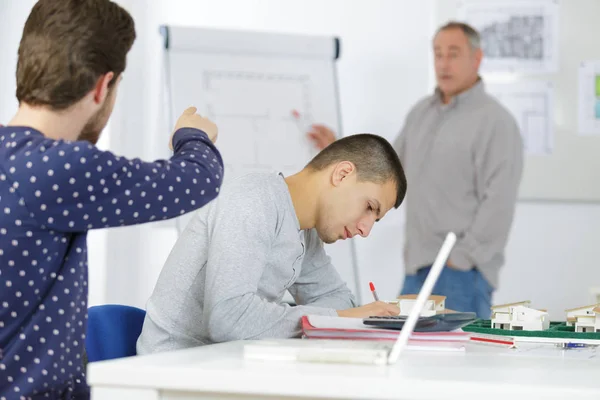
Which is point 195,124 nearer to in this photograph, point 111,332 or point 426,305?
point 111,332

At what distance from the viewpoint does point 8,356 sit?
49.4 inches

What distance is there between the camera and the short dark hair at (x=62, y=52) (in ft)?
4.27

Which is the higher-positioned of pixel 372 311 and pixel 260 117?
pixel 260 117

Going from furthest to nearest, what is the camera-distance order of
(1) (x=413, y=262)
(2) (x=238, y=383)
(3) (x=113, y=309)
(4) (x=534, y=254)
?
(4) (x=534, y=254) < (1) (x=413, y=262) < (3) (x=113, y=309) < (2) (x=238, y=383)

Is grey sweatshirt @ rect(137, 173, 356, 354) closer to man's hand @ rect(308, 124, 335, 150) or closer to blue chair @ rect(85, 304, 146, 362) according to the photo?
blue chair @ rect(85, 304, 146, 362)

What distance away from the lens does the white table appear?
3.27 ft

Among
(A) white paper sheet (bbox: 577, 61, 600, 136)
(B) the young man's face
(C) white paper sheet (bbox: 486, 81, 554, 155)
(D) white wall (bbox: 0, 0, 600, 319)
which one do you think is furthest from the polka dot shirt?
(A) white paper sheet (bbox: 577, 61, 600, 136)

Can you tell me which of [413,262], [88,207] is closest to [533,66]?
[413,262]

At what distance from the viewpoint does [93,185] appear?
1234 mm

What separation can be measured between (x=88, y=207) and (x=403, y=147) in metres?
2.91

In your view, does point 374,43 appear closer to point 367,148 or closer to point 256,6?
point 256,6

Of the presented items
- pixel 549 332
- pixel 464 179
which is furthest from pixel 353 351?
pixel 464 179

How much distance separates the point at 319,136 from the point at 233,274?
247 centimetres

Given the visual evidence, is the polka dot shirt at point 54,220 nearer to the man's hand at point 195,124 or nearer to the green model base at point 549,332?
the man's hand at point 195,124
